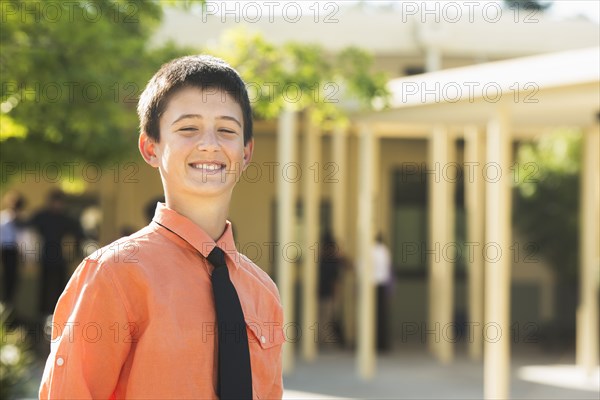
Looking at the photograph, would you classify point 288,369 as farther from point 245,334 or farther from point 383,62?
point 245,334

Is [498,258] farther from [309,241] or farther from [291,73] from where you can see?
[309,241]

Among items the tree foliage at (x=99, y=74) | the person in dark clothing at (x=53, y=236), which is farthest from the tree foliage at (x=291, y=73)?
the person in dark clothing at (x=53, y=236)

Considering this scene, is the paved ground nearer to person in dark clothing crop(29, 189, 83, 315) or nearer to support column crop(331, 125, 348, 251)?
support column crop(331, 125, 348, 251)

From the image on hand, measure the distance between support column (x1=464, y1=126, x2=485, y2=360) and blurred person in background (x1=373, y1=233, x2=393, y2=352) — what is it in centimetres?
119

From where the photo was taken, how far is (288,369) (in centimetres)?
1339

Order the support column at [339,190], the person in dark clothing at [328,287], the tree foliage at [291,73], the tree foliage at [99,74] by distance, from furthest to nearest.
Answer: the support column at [339,190] < the person in dark clothing at [328,287] < the tree foliage at [291,73] < the tree foliage at [99,74]

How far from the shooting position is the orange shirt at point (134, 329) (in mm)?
2109

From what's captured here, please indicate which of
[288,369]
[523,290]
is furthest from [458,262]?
[288,369]

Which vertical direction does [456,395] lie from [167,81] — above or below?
below

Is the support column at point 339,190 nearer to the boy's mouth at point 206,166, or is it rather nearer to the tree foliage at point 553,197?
the tree foliage at point 553,197

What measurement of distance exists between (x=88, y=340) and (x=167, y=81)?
592mm

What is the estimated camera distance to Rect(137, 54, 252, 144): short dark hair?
2334mm

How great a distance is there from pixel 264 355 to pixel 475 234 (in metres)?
13.4

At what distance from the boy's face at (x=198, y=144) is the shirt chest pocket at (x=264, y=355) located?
0.31 metres
